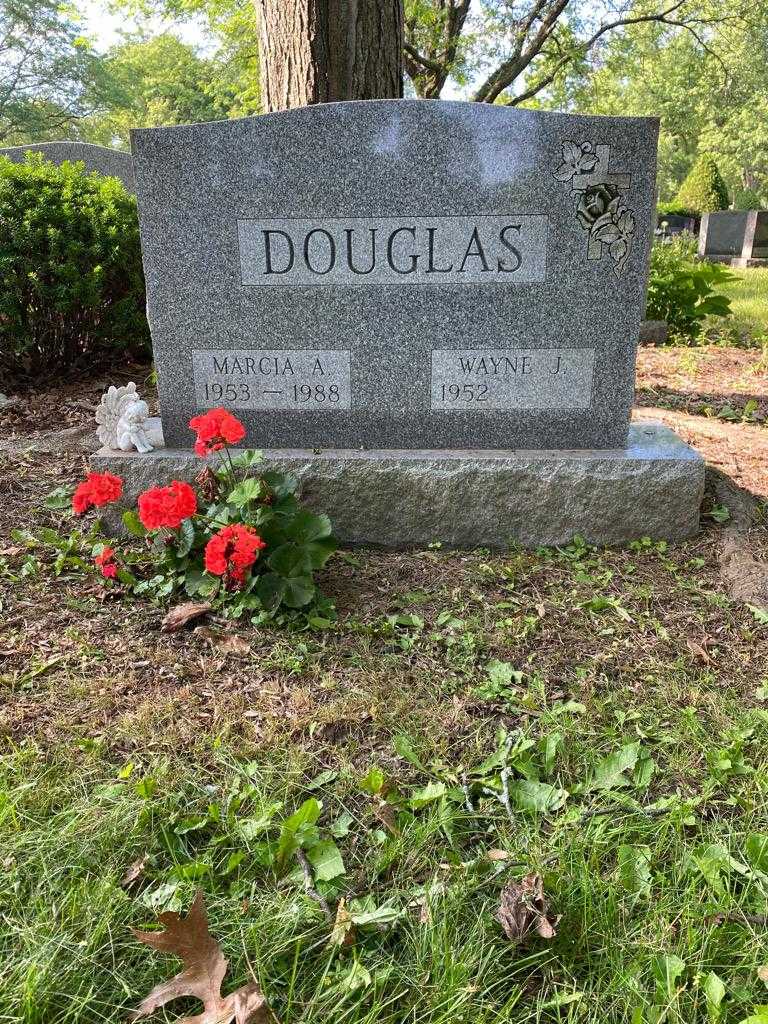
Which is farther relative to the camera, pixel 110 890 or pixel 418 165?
pixel 418 165

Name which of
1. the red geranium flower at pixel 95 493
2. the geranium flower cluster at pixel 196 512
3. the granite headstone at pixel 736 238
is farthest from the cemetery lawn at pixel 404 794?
the granite headstone at pixel 736 238

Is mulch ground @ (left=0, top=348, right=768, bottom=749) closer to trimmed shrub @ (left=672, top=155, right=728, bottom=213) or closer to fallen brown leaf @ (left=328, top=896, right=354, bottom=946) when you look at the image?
fallen brown leaf @ (left=328, top=896, right=354, bottom=946)

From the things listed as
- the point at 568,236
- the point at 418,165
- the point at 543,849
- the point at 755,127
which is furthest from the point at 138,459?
the point at 755,127

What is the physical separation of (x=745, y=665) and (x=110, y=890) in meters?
1.98

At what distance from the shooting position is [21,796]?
1.92 m

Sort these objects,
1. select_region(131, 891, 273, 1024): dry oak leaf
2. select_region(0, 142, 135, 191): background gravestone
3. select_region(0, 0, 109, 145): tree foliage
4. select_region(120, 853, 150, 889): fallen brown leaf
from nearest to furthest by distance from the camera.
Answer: select_region(131, 891, 273, 1024): dry oak leaf → select_region(120, 853, 150, 889): fallen brown leaf → select_region(0, 142, 135, 191): background gravestone → select_region(0, 0, 109, 145): tree foliage

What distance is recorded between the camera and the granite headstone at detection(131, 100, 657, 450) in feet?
10.1

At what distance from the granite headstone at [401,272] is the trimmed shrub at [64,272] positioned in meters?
1.93

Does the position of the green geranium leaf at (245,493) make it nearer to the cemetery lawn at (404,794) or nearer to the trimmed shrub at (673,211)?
the cemetery lawn at (404,794)

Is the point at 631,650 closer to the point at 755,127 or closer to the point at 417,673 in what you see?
the point at 417,673

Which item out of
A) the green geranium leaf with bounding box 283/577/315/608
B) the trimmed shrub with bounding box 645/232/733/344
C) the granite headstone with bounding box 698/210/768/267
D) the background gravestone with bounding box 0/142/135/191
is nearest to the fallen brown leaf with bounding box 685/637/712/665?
the green geranium leaf with bounding box 283/577/315/608

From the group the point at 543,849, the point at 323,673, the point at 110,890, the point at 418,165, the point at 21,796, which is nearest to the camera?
the point at 110,890

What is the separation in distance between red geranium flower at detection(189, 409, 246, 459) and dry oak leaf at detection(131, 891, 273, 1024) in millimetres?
1636

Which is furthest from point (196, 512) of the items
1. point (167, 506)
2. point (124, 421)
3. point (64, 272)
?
point (64, 272)
